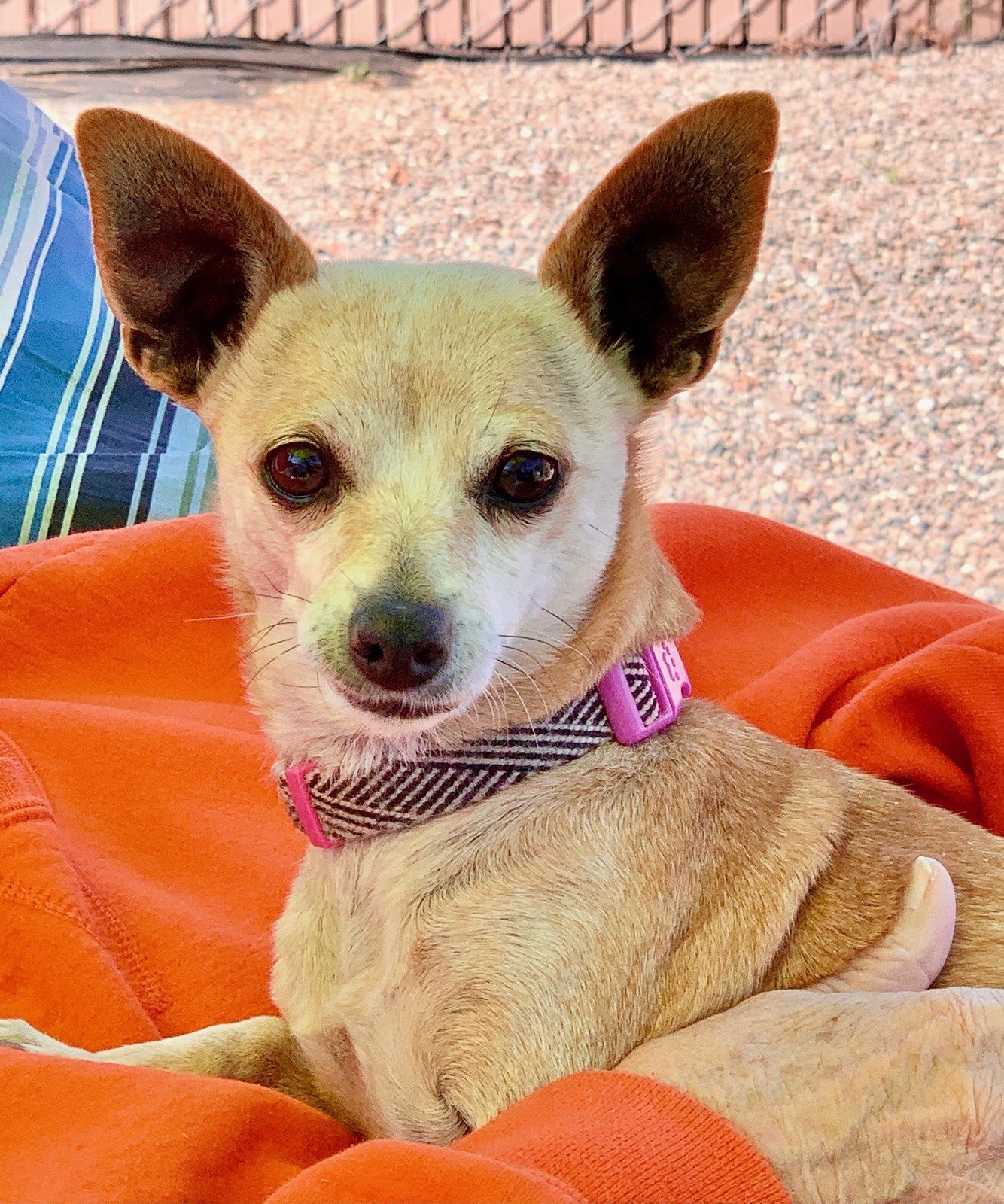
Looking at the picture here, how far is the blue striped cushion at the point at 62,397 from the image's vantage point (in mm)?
2084

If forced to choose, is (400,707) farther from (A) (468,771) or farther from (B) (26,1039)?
(B) (26,1039)

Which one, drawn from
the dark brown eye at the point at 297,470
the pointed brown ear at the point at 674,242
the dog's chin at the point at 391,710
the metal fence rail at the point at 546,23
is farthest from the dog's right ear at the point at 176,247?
the metal fence rail at the point at 546,23

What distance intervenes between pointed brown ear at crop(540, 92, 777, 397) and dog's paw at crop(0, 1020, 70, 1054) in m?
1.07

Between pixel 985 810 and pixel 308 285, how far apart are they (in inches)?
48.6

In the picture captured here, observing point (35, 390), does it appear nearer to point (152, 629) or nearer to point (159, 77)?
point (152, 629)

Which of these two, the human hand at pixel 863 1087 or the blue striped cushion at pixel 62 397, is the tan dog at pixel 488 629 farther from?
the blue striped cushion at pixel 62 397

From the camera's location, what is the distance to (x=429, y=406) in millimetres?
1176

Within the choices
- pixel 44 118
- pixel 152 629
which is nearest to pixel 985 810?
pixel 152 629

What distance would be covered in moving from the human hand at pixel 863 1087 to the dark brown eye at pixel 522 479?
1.95 ft

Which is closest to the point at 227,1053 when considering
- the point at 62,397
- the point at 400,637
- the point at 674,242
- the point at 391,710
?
the point at 391,710

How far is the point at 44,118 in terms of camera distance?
2379 millimetres

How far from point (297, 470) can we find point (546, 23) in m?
3.16

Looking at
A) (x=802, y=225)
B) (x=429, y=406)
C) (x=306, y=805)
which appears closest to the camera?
(x=429, y=406)

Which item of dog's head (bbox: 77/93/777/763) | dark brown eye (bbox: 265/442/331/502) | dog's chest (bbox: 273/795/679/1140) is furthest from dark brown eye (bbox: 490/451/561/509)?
dog's chest (bbox: 273/795/679/1140)
